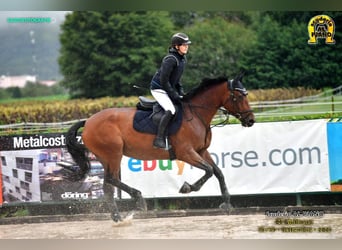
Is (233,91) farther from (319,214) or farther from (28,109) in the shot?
(28,109)

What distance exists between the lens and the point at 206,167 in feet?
21.6

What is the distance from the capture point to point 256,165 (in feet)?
24.5

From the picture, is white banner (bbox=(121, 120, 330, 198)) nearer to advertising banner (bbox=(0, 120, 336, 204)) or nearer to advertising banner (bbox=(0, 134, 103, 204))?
advertising banner (bbox=(0, 120, 336, 204))

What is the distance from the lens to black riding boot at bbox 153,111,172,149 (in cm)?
669

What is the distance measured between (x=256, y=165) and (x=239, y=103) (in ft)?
3.39

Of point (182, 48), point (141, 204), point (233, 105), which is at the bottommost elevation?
point (141, 204)

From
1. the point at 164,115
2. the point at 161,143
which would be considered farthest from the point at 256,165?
the point at 164,115

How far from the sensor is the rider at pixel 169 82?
6719mm

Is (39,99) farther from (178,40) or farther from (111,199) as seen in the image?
(178,40)

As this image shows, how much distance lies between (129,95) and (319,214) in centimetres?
271

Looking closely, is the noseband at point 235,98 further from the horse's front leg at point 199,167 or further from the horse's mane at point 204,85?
the horse's front leg at point 199,167

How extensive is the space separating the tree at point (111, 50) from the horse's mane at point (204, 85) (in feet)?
2.76

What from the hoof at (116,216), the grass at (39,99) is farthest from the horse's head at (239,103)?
the grass at (39,99)

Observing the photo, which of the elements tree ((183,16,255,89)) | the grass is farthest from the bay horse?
tree ((183,16,255,89))
